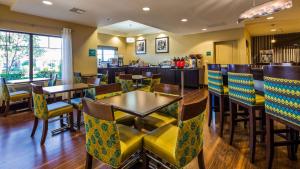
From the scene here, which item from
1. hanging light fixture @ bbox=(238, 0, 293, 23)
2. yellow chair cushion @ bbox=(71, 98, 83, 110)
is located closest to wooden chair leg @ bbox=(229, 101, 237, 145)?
hanging light fixture @ bbox=(238, 0, 293, 23)

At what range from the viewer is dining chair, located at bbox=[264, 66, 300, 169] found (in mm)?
1329

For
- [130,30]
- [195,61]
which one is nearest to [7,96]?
[130,30]

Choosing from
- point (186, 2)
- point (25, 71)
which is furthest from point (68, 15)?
point (186, 2)

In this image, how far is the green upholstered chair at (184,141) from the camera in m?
1.25

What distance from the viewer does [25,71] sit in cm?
480

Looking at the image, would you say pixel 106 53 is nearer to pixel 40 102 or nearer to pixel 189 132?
pixel 40 102

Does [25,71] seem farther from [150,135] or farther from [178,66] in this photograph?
[178,66]

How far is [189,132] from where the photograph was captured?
1304 mm

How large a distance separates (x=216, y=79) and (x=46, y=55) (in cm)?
508

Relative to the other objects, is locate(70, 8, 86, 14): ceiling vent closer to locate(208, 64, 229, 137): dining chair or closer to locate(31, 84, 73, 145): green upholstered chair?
locate(31, 84, 73, 145): green upholstered chair

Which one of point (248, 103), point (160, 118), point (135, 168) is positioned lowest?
point (135, 168)

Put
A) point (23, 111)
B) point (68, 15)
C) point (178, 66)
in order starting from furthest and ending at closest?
point (178, 66)
point (68, 15)
point (23, 111)

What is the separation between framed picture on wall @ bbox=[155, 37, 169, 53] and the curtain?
15.7 feet

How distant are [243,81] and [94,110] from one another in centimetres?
175
